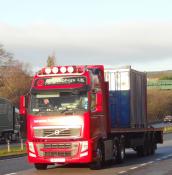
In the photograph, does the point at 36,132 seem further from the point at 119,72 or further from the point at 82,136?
the point at 119,72

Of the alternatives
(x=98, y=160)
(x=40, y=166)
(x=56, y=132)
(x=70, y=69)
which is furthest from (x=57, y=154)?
(x=70, y=69)

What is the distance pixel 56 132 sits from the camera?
18734 millimetres

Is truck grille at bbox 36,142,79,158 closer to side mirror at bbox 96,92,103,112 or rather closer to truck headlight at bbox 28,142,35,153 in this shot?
truck headlight at bbox 28,142,35,153

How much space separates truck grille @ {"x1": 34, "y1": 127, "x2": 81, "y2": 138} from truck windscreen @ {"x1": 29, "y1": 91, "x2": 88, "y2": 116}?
51 centimetres

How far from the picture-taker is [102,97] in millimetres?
20000

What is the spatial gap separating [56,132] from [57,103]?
910mm

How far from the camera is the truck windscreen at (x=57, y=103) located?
1869 cm

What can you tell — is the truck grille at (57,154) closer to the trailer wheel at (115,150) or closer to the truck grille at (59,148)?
the truck grille at (59,148)

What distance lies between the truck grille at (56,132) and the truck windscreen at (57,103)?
1.67ft

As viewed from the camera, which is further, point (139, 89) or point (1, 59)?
point (1, 59)

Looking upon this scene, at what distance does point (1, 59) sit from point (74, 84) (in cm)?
5907

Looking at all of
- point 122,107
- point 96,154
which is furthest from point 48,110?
point 122,107

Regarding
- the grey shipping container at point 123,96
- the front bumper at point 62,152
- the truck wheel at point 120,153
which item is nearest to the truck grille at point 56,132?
the front bumper at point 62,152

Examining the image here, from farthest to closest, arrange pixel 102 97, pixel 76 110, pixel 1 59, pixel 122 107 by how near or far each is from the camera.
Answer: pixel 1 59, pixel 122 107, pixel 102 97, pixel 76 110
